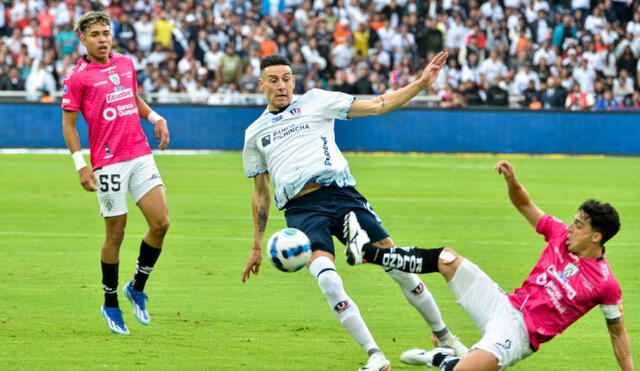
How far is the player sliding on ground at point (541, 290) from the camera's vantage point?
724 centimetres

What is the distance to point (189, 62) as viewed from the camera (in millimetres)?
32219

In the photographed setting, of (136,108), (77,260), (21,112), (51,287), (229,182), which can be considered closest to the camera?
(136,108)

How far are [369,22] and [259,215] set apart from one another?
26.0 meters

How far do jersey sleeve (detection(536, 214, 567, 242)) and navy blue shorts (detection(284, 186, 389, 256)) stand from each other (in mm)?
1299

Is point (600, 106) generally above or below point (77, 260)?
below

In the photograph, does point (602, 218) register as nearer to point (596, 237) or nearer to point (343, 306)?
point (596, 237)

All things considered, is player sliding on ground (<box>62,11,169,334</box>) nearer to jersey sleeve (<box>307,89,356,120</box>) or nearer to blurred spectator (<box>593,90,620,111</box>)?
jersey sleeve (<box>307,89,356,120</box>)

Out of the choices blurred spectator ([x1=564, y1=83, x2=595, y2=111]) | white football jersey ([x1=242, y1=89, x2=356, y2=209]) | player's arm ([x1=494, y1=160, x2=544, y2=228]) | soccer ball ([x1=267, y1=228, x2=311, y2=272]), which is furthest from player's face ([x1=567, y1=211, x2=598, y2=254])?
blurred spectator ([x1=564, y1=83, x2=595, y2=111])

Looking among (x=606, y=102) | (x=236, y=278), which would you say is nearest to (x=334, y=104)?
(x=236, y=278)

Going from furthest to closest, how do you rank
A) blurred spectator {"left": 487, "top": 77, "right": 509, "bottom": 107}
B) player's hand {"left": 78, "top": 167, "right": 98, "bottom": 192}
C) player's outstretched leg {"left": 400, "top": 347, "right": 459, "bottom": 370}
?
blurred spectator {"left": 487, "top": 77, "right": 509, "bottom": 107}, player's hand {"left": 78, "top": 167, "right": 98, "bottom": 192}, player's outstretched leg {"left": 400, "top": 347, "right": 459, "bottom": 370}

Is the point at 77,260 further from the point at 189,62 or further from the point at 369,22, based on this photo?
the point at 369,22

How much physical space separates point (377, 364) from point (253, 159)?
80.4 inches

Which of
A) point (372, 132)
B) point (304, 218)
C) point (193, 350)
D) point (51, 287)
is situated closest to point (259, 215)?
point (304, 218)

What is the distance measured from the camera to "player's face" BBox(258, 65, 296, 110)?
8.83 metres
